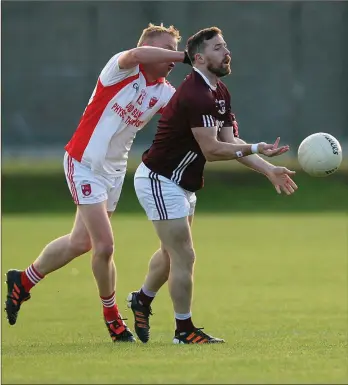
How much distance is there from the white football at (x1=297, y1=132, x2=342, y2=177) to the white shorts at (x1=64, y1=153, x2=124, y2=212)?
1647mm

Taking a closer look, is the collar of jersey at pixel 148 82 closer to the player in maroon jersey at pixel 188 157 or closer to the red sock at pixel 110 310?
the player in maroon jersey at pixel 188 157

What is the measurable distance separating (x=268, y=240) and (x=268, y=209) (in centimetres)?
772

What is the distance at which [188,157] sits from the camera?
9211 millimetres

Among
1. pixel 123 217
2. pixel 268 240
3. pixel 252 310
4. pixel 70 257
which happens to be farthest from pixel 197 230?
pixel 70 257

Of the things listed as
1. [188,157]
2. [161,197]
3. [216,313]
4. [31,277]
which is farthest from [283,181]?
[216,313]

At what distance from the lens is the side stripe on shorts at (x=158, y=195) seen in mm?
9047

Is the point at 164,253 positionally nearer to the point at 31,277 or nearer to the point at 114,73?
the point at 31,277

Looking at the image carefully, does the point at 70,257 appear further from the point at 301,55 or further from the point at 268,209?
the point at 301,55

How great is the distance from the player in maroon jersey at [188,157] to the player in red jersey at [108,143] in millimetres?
360

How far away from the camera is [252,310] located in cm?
1193

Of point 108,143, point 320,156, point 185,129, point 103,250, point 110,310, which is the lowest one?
point 110,310

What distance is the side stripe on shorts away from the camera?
905 cm

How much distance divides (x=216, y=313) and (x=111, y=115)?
3.09 metres

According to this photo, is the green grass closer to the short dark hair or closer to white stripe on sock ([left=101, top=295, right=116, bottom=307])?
white stripe on sock ([left=101, top=295, right=116, bottom=307])
